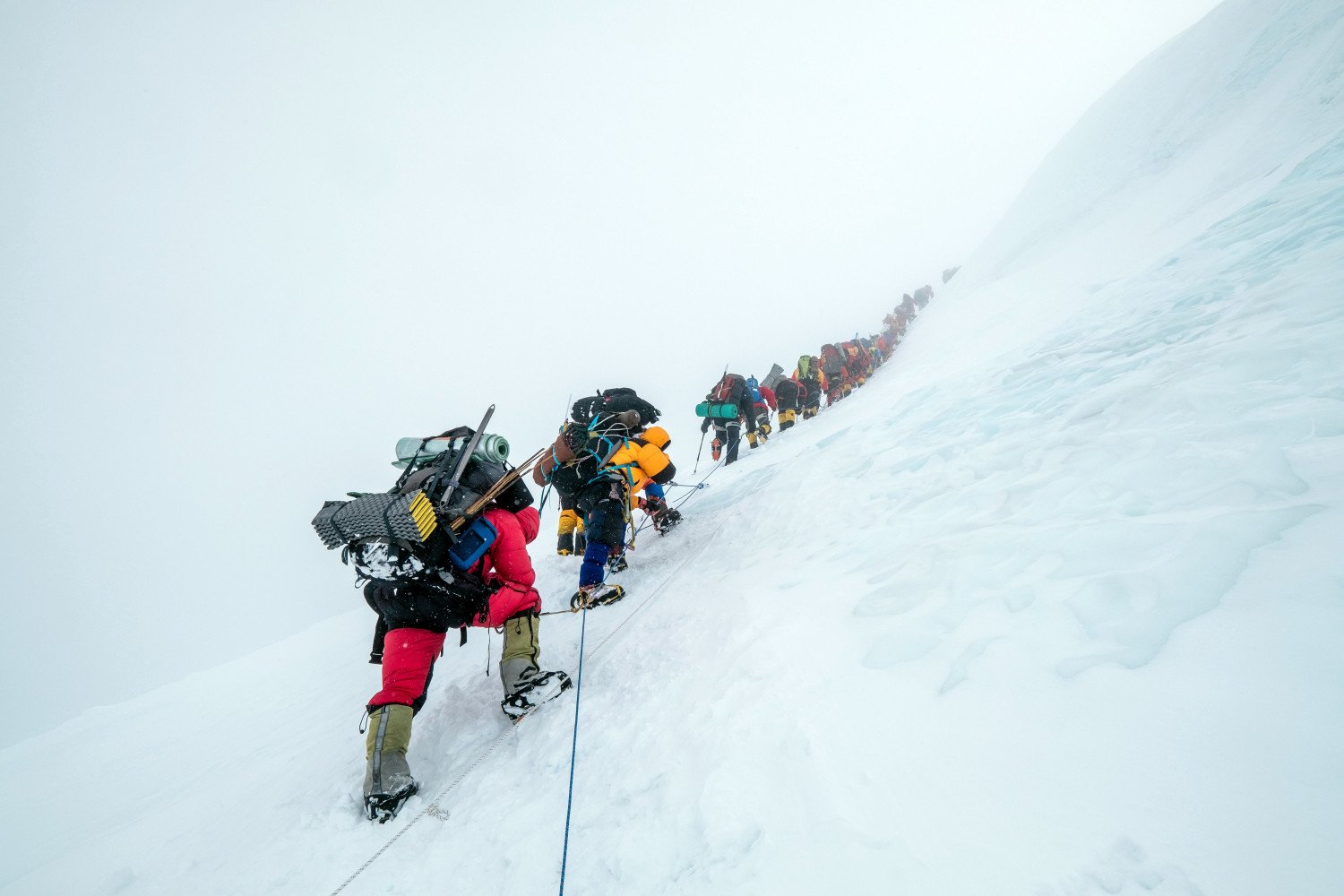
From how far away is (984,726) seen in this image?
1.47 m

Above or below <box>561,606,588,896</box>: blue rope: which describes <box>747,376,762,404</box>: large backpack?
above

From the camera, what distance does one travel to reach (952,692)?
164 cm

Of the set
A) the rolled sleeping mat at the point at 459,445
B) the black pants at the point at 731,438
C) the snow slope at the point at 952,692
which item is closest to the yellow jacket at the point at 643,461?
the snow slope at the point at 952,692

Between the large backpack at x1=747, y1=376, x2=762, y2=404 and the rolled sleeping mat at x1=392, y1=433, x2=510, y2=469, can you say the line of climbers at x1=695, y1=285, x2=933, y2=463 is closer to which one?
the large backpack at x1=747, y1=376, x2=762, y2=404

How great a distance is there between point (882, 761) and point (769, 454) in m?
6.62

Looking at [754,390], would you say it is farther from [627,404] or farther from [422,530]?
[422,530]

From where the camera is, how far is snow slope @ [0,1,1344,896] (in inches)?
45.6

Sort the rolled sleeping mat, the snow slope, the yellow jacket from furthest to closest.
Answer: the yellow jacket < the rolled sleeping mat < the snow slope

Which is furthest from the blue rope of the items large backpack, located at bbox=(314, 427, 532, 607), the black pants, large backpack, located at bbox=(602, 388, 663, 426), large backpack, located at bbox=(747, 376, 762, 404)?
large backpack, located at bbox=(747, 376, 762, 404)

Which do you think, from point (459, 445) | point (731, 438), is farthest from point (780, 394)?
point (459, 445)

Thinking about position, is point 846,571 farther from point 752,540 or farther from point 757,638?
point 752,540

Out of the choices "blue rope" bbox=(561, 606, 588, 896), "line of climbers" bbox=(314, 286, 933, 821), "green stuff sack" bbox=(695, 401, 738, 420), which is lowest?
"blue rope" bbox=(561, 606, 588, 896)

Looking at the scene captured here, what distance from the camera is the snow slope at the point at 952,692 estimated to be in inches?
45.6

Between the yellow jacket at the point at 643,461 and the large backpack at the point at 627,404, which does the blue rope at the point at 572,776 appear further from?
the large backpack at the point at 627,404
